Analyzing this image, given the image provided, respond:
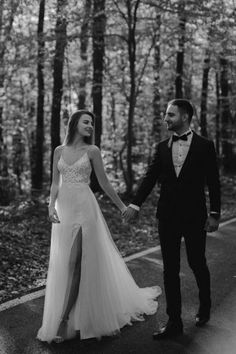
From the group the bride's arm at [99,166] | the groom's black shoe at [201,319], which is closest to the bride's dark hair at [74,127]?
the bride's arm at [99,166]

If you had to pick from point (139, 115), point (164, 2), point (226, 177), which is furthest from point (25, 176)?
point (164, 2)

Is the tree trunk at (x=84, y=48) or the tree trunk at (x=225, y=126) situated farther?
the tree trunk at (x=225, y=126)

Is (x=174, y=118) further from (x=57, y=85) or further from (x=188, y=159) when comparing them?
(x=57, y=85)

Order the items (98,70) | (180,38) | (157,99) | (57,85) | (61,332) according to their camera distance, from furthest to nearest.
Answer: (157,99) < (180,38) < (57,85) < (98,70) < (61,332)

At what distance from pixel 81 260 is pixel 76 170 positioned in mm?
987

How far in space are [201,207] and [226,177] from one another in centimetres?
2015

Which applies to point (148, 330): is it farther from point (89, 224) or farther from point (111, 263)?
point (89, 224)

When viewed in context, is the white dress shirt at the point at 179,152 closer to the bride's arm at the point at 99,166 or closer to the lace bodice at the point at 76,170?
the bride's arm at the point at 99,166

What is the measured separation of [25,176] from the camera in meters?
31.2

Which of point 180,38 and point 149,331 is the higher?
point 180,38

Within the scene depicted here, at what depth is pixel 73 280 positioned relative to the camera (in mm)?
4988

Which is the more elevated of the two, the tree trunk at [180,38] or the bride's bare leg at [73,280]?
the tree trunk at [180,38]

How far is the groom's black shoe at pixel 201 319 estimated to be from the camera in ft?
16.7

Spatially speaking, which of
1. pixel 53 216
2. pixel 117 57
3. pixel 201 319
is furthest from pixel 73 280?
pixel 117 57
